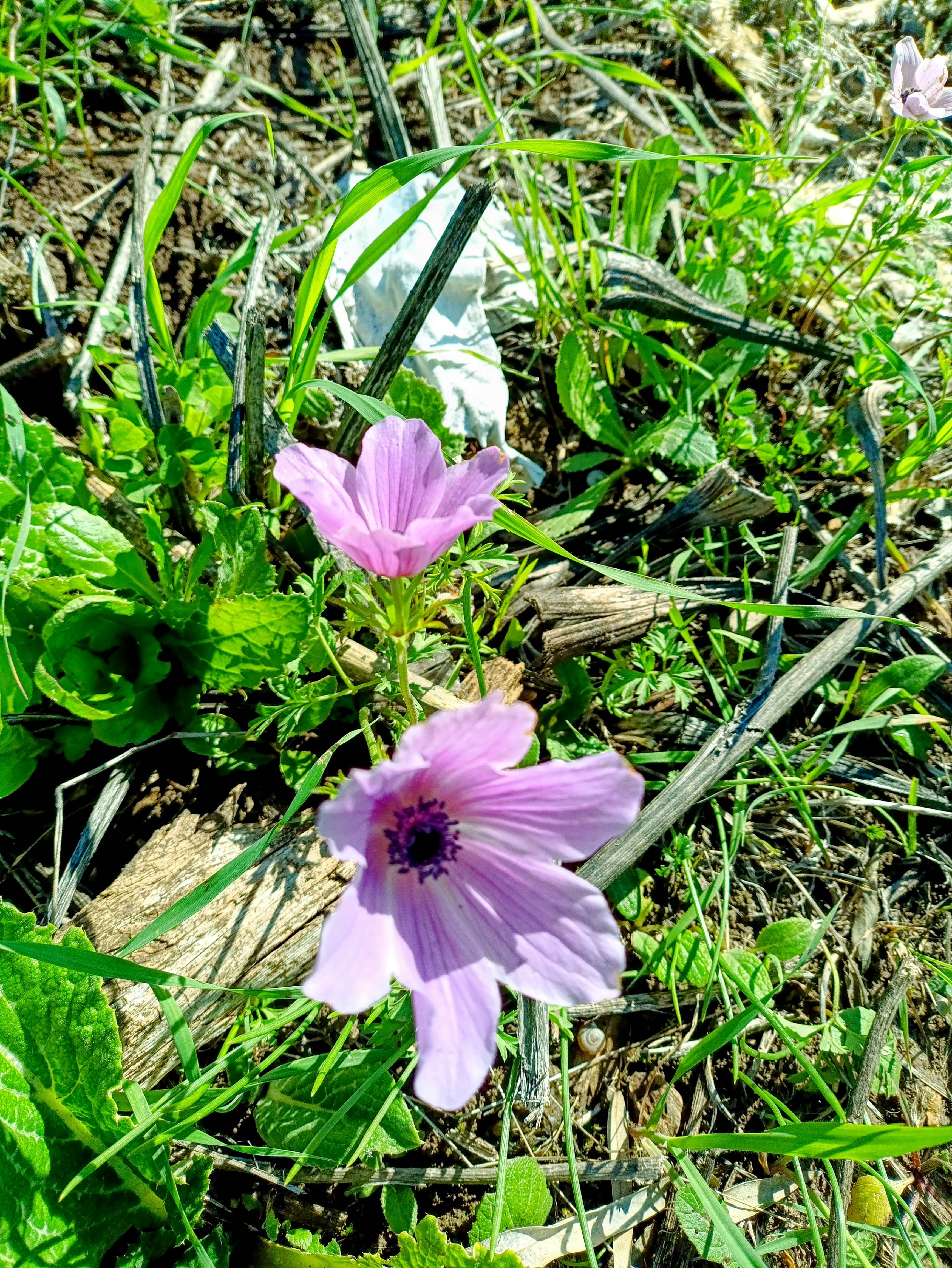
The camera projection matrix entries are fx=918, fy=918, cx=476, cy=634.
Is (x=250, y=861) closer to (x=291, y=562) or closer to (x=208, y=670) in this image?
(x=208, y=670)

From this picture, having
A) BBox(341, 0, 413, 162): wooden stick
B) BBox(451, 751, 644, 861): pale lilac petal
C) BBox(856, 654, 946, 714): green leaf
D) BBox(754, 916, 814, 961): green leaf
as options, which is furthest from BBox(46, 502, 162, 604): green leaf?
BBox(856, 654, 946, 714): green leaf


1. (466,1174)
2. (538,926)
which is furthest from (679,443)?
(466,1174)

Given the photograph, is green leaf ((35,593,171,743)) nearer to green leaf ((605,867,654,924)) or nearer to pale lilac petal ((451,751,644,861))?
pale lilac petal ((451,751,644,861))

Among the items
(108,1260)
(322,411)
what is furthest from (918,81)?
(108,1260)

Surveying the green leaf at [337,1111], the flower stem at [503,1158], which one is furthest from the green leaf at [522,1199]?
the green leaf at [337,1111]

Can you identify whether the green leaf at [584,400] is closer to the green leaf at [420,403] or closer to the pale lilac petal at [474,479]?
the green leaf at [420,403]

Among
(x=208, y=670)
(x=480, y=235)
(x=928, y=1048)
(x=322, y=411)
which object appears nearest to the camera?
(x=208, y=670)
